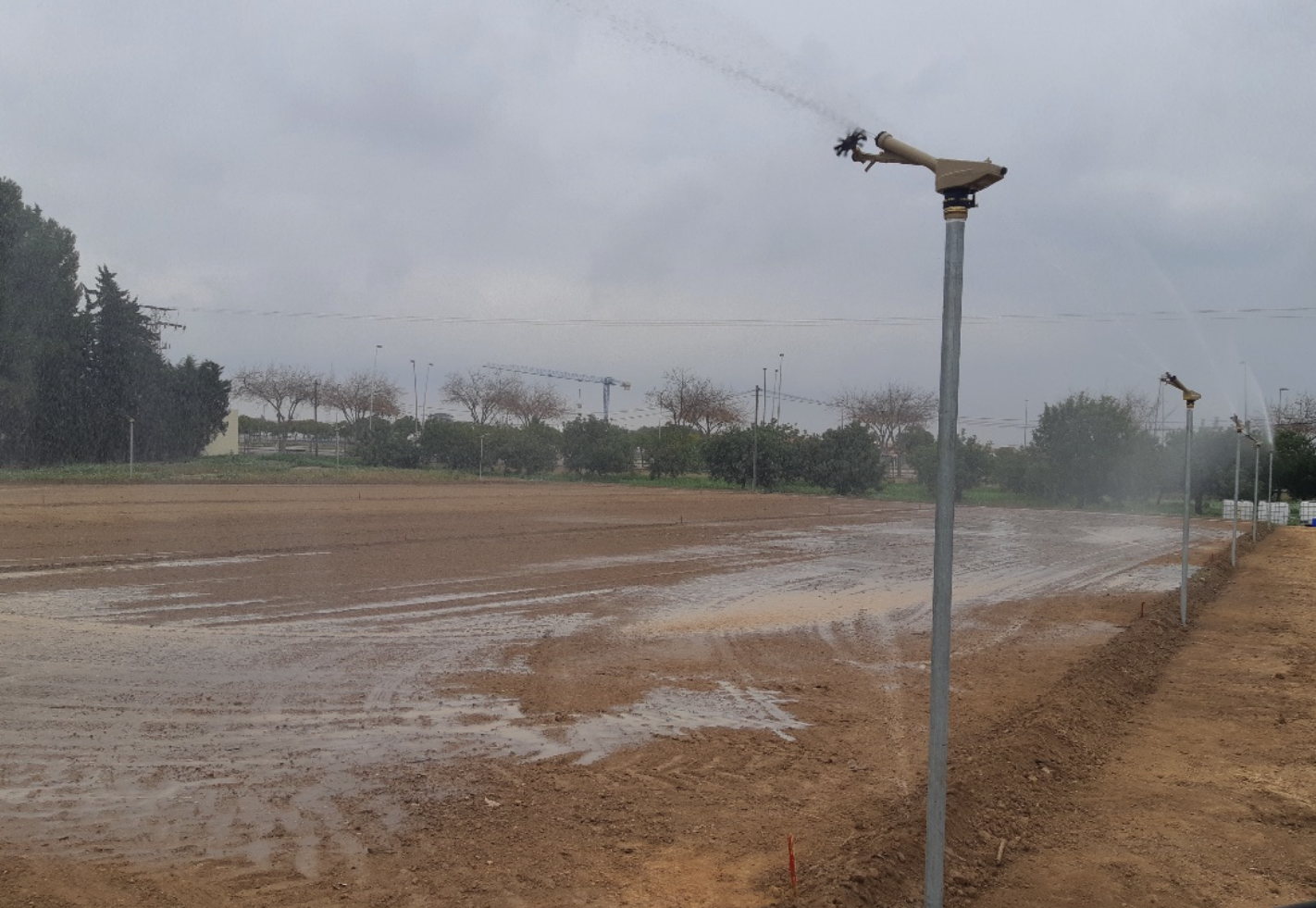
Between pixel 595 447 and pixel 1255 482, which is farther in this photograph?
pixel 595 447

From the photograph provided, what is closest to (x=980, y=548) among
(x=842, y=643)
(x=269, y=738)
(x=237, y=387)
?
(x=842, y=643)

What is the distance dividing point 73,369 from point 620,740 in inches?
2016

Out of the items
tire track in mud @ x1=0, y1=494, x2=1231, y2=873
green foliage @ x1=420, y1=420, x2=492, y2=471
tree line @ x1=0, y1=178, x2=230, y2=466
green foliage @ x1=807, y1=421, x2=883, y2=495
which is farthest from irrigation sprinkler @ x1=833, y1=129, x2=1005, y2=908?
green foliage @ x1=420, y1=420, x2=492, y2=471

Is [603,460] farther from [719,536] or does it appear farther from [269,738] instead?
[269,738]

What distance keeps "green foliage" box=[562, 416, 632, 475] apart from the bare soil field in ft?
173

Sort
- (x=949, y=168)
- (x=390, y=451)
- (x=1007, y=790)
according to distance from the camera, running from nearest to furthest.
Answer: (x=949, y=168) < (x=1007, y=790) < (x=390, y=451)

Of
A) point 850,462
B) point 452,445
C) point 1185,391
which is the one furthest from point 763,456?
point 1185,391

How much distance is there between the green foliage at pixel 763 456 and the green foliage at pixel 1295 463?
25785mm

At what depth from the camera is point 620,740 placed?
269 inches

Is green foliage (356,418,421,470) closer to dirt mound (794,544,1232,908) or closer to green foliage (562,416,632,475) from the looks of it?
green foliage (562,416,632,475)

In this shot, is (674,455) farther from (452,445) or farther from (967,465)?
(967,465)

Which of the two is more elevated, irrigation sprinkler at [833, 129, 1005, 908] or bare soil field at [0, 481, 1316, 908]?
irrigation sprinkler at [833, 129, 1005, 908]

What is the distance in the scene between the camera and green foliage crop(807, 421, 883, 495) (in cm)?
5969

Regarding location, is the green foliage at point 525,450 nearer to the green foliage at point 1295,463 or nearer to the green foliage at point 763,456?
the green foliage at point 763,456
